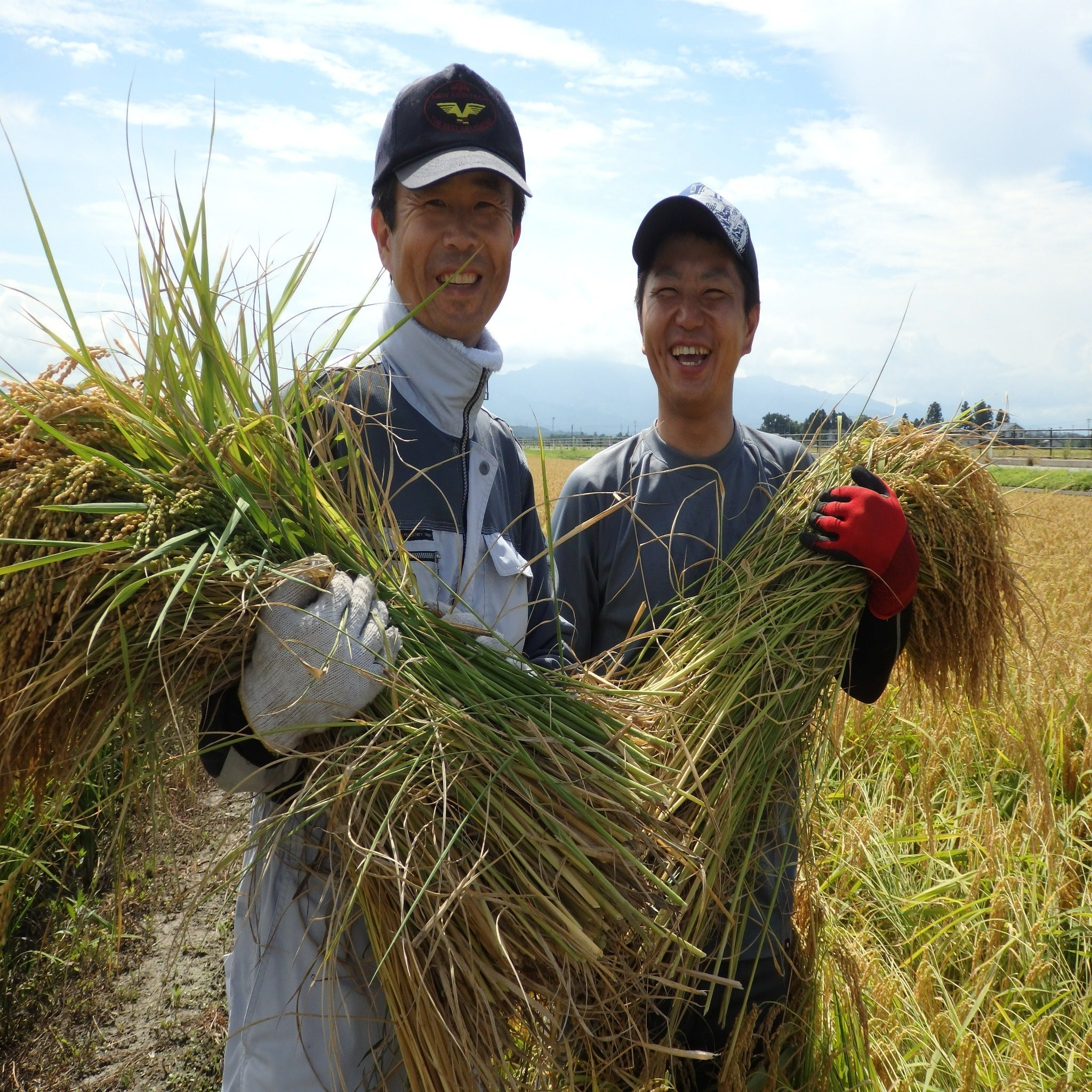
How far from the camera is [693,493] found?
1801mm

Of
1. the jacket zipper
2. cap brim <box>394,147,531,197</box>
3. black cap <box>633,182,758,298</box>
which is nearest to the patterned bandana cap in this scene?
black cap <box>633,182,758,298</box>

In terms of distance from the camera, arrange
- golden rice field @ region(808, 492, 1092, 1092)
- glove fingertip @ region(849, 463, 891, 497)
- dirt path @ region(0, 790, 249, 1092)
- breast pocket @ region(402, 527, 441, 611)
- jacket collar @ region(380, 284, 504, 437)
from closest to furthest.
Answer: breast pocket @ region(402, 527, 441, 611), jacket collar @ region(380, 284, 504, 437), glove fingertip @ region(849, 463, 891, 497), golden rice field @ region(808, 492, 1092, 1092), dirt path @ region(0, 790, 249, 1092)

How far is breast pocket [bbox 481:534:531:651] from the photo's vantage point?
1.50 m

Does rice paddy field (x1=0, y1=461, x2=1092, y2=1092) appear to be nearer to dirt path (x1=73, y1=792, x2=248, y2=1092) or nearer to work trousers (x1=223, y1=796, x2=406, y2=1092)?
dirt path (x1=73, y1=792, x2=248, y2=1092)

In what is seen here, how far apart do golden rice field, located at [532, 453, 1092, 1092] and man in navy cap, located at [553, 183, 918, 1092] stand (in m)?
0.15

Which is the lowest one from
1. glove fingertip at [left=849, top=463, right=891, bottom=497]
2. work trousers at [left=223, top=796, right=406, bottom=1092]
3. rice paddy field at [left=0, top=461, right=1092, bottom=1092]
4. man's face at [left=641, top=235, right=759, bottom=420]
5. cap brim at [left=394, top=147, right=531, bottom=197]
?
rice paddy field at [left=0, top=461, right=1092, bottom=1092]

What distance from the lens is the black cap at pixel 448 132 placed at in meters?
1.47

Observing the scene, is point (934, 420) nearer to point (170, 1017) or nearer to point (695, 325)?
point (695, 325)

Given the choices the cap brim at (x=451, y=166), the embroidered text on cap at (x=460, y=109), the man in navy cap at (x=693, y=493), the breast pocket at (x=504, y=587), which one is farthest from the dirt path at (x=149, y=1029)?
the embroidered text on cap at (x=460, y=109)

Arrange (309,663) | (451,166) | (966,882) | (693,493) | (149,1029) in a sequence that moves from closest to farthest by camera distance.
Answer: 1. (309,663)
2. (451,166)
3. (693,493)
4. (149,1029)
5. (966,882)

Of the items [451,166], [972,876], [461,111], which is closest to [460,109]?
[461,111]

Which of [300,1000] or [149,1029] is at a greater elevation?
→ [300,1000]

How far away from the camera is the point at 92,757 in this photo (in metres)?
1.07

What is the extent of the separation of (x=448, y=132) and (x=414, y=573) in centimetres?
80
